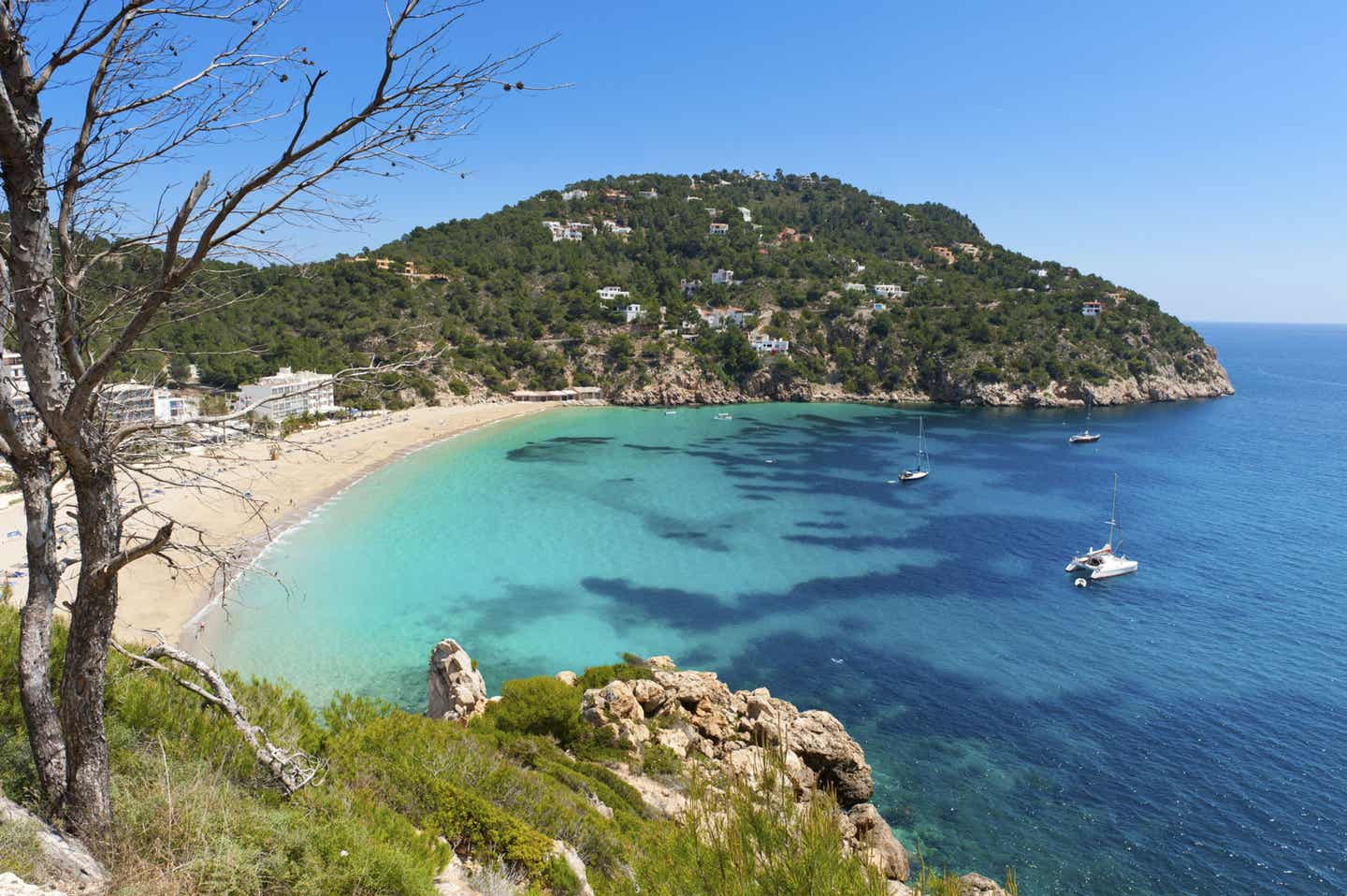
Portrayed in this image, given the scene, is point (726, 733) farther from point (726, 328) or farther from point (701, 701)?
point (726, 328)

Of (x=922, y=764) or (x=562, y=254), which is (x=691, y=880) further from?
(x=562, y=254)

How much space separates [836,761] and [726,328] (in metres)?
60.3

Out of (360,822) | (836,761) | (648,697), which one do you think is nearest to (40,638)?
(360,822)

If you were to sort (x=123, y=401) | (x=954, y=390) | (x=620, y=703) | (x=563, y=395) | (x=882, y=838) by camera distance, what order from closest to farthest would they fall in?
(x=123, y=401)
(x=882, y=838)
(x=620, y=703)
(x=563, y=395)
(x=954, y=390)

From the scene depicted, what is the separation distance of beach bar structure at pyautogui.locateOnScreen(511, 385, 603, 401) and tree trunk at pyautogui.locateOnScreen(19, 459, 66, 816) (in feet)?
194

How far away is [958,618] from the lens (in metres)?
20.2

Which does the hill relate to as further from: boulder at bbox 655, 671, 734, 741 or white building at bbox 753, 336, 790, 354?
boulder at bbox 655, 671, 734, 741

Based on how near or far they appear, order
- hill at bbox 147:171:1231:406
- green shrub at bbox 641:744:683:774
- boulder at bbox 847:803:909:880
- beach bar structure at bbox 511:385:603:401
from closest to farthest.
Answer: boulder at bbox 847:803:909:880, green shrub at bbox 641:744:683:774, hill at bbox 147:171:1231:406, beach bar structure at bbox 511:385:603:401

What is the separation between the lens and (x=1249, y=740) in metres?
14.3

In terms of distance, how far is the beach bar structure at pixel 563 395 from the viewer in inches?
2422

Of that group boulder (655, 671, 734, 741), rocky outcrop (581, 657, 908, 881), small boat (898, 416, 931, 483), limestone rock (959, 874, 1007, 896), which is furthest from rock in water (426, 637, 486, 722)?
small boat (898, 416, 931, 483)

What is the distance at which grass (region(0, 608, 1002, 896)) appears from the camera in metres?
3.42

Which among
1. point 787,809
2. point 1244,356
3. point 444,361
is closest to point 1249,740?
point 787,809

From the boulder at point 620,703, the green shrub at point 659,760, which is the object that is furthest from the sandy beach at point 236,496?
the green shrub at point 659,760
